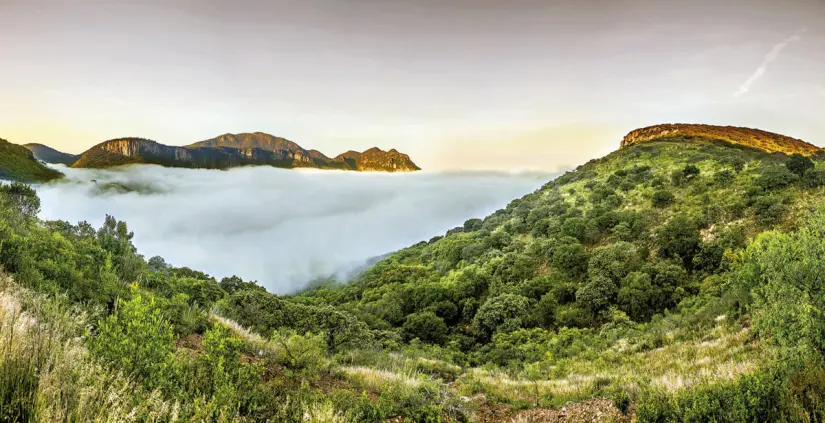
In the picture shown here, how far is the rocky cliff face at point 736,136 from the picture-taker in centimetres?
6322

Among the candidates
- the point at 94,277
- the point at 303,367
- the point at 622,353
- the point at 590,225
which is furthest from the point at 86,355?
the point at 590,225

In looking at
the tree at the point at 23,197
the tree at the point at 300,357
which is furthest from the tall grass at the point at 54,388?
the tree at the point at 23,197

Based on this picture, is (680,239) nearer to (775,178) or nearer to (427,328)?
(775,178)

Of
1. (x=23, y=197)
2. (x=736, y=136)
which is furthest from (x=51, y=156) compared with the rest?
(x=736, y=136)

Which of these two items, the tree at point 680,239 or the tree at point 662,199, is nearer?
the tree at point 680,239

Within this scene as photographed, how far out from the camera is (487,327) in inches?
1144

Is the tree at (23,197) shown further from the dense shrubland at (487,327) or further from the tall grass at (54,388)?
the tall grass at (54,388)

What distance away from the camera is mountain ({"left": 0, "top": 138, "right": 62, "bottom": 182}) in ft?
215

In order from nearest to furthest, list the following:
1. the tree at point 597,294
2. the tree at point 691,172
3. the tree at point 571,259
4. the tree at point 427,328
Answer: the tree at point 597,294
the tree at point 427,328
the tree at point 571,259
the tree at point 691,172

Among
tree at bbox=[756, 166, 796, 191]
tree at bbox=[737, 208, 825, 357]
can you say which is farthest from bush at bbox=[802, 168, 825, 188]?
tree at bbox=[737, 208, 825, 357]

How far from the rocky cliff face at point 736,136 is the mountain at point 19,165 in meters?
123

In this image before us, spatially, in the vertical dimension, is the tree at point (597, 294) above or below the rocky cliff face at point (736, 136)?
below

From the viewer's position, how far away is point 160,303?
31.4ft

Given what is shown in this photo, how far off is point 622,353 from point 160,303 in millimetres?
16720
